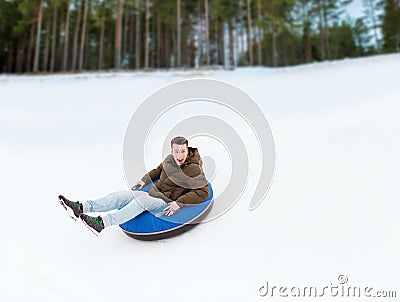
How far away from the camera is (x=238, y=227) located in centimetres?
259

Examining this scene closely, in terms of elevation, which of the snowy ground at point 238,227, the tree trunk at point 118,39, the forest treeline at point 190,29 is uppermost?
the forest treeline at point 190,29

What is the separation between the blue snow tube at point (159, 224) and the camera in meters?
2.47

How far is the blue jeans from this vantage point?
2.46m

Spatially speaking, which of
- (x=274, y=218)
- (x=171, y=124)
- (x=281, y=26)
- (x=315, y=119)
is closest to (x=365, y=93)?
(x=315, y=119)

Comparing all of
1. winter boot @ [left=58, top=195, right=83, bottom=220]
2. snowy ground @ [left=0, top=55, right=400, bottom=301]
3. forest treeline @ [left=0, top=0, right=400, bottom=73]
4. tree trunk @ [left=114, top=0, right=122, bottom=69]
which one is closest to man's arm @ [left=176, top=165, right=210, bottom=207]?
snowy ground @ [left=0, top=55, right=400, bottom=301]

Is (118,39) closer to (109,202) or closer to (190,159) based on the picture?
(190,159)

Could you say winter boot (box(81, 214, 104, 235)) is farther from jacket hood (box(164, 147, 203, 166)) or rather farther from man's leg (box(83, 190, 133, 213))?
jacket hood (box(164, 147, 203, 166))

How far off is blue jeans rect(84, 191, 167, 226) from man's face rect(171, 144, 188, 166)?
1.46ft

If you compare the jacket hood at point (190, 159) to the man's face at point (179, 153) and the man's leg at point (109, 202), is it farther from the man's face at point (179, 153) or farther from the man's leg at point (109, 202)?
the man's leg at point (109, 202)

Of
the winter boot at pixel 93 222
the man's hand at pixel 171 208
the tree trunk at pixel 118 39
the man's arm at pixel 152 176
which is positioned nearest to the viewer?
the winter boot at pixel 93 222

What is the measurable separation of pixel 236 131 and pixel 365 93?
293 cm

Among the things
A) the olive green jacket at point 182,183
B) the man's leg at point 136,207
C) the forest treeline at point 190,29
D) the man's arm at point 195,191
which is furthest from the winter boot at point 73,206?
the forest treeline at point 190,29

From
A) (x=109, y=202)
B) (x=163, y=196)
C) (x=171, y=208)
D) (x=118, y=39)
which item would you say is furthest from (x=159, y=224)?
(x=118, y=39)

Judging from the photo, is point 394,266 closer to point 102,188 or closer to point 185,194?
point 185,194
